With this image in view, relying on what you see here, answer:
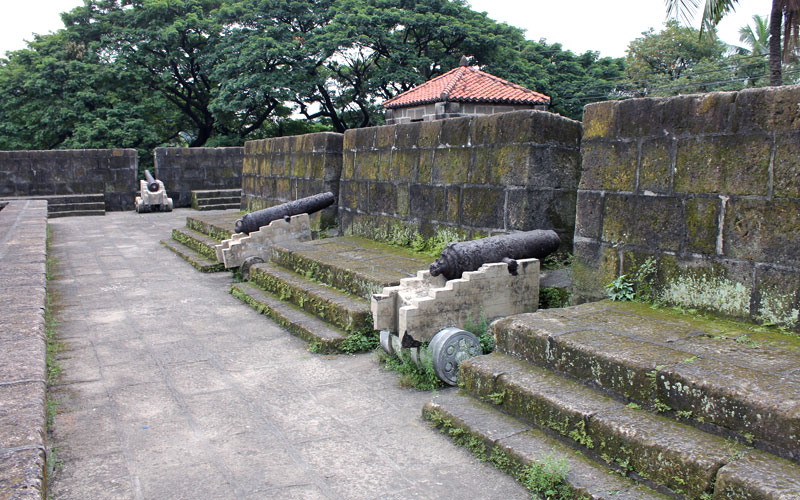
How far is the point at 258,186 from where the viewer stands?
12.1 m

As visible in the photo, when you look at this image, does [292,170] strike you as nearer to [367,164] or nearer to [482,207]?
[367,164]

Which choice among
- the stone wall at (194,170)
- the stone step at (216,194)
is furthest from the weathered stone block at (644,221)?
the stone wall at (194,170)

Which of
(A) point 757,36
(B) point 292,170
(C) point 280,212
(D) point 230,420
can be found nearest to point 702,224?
(D) point 230,420

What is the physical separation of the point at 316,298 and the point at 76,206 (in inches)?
523

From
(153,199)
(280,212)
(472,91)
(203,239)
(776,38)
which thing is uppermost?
(776,38)

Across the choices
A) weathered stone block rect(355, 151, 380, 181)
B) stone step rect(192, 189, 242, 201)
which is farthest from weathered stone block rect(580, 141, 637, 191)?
stone step rect(192, 189, 242, 201)

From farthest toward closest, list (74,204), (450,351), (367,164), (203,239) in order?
(74,204) → (203,239) → (367,164) → (450,351)

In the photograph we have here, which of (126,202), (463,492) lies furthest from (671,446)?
(126,202)

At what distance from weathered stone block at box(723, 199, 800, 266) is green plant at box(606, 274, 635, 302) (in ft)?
2.37

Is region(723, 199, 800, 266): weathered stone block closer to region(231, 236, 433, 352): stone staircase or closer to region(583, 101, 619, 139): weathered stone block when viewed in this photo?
region(583, 101, 619, 139): weathered stone block

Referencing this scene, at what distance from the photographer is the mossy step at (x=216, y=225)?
32.0 feet

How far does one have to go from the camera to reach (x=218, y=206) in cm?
1719

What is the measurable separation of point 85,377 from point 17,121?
27078 mm

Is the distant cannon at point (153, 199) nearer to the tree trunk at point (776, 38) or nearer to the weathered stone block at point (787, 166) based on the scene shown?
the weathered stone block at point (787, 166)
